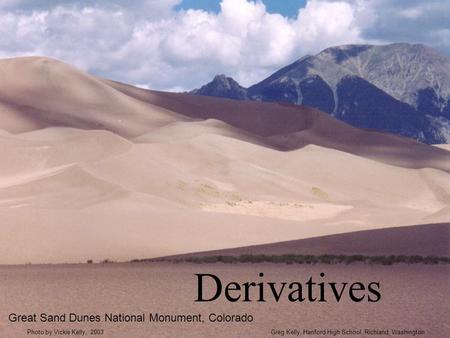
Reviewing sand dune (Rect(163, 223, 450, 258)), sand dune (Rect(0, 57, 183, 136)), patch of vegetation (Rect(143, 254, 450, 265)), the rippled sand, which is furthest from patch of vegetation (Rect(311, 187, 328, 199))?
the rippled sand

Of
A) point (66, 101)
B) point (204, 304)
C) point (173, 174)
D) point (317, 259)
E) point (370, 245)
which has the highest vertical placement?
point (66, 101)

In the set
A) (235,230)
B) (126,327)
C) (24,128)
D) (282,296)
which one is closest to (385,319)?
(282,296)

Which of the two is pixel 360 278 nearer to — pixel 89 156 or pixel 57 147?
pixel 89 156

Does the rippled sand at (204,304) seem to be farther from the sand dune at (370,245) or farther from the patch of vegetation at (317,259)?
the sand dune at (370,245)

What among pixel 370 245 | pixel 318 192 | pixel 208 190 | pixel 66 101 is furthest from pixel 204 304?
pixel 66 101

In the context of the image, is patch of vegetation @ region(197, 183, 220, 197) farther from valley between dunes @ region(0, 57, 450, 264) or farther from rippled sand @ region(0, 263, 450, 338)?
rippled sand @ region(0, 263, 450, 338)

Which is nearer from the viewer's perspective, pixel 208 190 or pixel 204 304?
pixel 204 304

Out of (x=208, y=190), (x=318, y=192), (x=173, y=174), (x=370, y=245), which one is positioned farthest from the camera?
(x=318, y=192)

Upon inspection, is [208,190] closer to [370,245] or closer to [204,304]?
[370,245]
